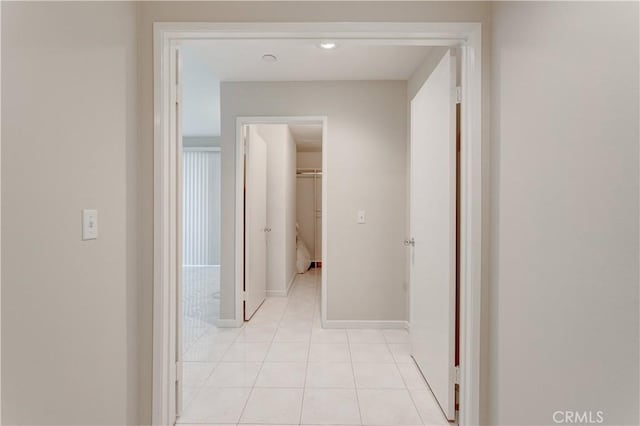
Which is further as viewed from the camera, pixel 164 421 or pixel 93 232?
pixel 164 421

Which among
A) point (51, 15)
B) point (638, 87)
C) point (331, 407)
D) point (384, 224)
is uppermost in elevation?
point (51, 15)

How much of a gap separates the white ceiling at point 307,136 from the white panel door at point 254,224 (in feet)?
3.51

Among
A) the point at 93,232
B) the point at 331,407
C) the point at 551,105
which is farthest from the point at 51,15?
the point at 331,407

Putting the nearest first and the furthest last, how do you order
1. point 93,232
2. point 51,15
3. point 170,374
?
point 51,15 < point 93,232 < point 170,374

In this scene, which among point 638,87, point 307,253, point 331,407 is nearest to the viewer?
point 638,87

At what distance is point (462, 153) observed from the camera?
1.68m

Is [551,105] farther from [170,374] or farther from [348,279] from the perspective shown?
[348,279]

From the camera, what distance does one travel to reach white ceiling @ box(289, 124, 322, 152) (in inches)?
198

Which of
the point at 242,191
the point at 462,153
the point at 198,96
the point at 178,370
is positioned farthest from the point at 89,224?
the point at 198,96

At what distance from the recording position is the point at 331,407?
6.46ft

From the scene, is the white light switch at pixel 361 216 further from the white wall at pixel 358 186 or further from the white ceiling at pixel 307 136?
the white ceiling at pixel 307 136

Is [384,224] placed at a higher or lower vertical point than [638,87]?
lower

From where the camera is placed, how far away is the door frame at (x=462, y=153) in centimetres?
160

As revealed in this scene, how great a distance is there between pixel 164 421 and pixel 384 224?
93.8 inches
